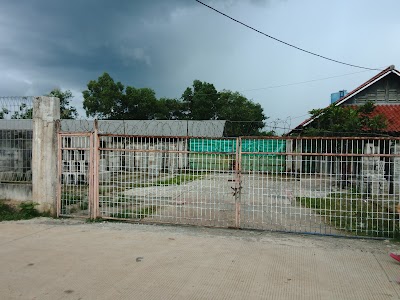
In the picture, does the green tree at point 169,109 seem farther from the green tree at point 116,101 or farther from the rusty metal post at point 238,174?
the rusty metal post at point 238,174

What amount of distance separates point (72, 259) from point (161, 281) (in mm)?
1603

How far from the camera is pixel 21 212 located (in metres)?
7.97

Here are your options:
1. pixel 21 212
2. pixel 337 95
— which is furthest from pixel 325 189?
pixel 337 95

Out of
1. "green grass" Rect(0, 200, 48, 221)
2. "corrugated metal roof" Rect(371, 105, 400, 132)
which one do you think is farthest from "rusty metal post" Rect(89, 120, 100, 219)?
"corrugated metal roof" Rect(371, 105, 400, 132)

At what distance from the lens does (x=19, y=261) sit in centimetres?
496

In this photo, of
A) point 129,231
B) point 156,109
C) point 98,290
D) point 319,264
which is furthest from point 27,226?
point 156,109

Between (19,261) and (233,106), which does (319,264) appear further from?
(233,106)

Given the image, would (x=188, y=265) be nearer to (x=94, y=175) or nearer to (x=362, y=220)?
(x=94, y=175)

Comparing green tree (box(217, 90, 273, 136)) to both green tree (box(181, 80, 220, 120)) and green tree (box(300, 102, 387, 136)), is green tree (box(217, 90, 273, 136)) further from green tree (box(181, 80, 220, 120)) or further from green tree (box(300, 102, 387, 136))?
green tree (box(300, 102, 387, 136))

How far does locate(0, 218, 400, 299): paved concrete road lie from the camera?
156 inches

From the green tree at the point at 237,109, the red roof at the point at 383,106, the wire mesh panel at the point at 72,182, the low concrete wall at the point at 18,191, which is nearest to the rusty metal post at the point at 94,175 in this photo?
the wire mesh panel at the point at 72,182

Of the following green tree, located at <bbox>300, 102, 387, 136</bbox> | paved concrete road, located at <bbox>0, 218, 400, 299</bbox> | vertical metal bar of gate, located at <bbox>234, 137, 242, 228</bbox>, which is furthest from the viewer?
green tree, located at <bbox>300, 102, 387, 136</bbox>

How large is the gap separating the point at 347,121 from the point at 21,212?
12.6 m

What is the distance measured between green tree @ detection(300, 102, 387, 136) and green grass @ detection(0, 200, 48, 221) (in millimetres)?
10686
